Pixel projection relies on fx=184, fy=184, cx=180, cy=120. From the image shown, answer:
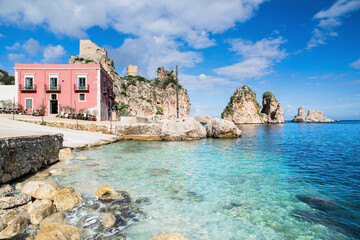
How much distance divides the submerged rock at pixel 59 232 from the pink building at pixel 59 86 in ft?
86.5

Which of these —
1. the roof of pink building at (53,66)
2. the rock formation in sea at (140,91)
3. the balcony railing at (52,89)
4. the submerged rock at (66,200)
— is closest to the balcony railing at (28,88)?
the balcony railing at (52,89)

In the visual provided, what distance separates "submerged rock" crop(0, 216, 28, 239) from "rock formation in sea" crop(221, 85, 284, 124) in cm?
11131

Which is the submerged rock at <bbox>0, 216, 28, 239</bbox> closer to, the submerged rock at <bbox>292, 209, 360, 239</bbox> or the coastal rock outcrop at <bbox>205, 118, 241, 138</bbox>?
the submerged rock at <bbox>292, 209, 360, 239</bbox>

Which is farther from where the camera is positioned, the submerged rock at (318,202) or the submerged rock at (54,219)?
the submerged rock at (318,202)

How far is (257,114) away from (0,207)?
11759cm

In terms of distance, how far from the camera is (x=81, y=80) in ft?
91.9

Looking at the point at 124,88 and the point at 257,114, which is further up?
the point at 124,88

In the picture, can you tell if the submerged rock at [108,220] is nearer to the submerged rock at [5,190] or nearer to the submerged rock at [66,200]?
the submerged rock at [66,200]

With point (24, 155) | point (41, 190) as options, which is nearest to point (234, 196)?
point (41, 190)

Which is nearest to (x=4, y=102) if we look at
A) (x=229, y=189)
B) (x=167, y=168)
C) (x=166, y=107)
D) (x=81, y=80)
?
(x=81, y=80)

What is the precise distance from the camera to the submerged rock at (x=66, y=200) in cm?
450

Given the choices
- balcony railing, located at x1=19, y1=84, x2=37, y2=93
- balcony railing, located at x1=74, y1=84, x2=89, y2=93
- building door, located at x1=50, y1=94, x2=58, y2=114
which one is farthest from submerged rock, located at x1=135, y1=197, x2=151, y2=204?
balcony railing, located at x1=19, y1=84, x2=37, y2=93

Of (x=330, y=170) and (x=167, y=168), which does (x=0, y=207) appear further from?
(x=330, y=170)

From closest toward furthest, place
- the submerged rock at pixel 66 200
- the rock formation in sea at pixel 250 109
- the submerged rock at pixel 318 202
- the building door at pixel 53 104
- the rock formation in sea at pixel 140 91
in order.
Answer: the submerged rock at pixel 66 200, the submerged rock at pixel 318 202, the building door at pixel 53 104, the rock formation in sea at pixel 140 91, the rock formation in sea at pixel 250 109
